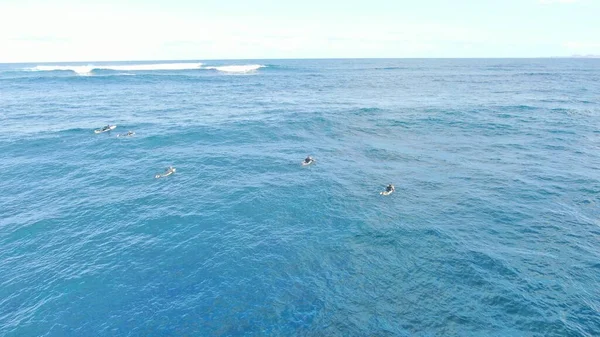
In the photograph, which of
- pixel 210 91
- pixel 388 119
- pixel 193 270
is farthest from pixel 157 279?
pixel 210 91

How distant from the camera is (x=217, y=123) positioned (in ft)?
220

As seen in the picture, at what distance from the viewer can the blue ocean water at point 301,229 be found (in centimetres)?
2138

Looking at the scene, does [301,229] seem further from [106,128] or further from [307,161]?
[106,128]

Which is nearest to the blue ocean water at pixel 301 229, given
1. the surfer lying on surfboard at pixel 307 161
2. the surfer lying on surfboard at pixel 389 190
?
the surfer lying on surfboard at pixel 389 190

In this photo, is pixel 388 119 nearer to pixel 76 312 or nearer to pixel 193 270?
pixel 193 270

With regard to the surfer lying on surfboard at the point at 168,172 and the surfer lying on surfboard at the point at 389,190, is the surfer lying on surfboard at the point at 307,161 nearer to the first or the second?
the surfer lying on surfboard at the point at 389,190

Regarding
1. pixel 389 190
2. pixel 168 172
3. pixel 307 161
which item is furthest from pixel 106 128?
pixel 389 190

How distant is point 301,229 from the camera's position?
31188 mm

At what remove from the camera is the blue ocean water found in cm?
2138

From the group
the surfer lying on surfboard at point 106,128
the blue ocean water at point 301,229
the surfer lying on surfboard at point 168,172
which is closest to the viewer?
the blue ocean water at point 301,229

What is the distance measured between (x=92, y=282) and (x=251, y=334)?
13.8 meters

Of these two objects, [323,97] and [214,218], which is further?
[323,97]

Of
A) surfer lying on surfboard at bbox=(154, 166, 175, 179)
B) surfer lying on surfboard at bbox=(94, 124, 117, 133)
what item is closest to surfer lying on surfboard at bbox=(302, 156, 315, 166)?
surfer lying on surfboard at bbox=(154, 166, 175, 179)

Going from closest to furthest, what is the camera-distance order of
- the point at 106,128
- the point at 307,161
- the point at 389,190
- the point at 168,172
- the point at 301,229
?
the point at 301,229 < the point at 389,190 < the point at 168,172 < the point at 307,161 < the point at 106,128
